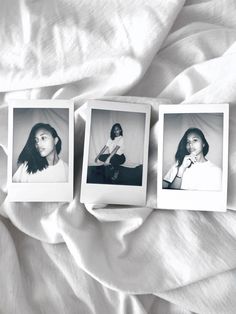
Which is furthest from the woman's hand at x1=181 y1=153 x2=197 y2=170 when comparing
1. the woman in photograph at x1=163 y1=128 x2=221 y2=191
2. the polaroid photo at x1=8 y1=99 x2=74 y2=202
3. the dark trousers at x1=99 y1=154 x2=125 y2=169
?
the polaroid photo at x1=8 y1=99 x2=74 y2=202

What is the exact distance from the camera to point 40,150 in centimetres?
98

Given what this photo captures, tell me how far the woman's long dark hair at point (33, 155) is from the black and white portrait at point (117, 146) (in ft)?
0.28

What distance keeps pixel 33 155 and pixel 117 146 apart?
181 mm

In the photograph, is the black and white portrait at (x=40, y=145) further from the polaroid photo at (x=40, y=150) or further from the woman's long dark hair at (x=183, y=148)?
the woman's long dark hair at (x=183, y=148)

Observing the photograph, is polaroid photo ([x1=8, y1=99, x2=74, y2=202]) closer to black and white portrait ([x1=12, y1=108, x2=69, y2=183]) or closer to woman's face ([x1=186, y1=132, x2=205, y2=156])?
black and white portrait ([x1=12, y1=108, x2=69, y2=183])

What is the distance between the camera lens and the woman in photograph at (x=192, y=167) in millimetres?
953

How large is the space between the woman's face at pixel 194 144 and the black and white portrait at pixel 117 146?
0.10m

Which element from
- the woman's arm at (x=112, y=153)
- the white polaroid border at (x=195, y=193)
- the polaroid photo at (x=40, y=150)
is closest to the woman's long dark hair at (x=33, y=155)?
the polaroid photo at (x=40, y=150)

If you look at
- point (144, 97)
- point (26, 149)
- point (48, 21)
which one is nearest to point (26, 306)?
point (26, 149)

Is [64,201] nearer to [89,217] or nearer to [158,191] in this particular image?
[89,217]

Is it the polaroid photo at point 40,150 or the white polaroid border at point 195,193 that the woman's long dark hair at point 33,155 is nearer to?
the polaroid photo at point 40,150

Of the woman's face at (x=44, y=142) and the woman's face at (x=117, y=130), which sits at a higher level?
the woman's face at (x=117, y=130)

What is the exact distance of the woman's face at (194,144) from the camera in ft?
3.16

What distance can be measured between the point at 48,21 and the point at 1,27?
0.34 ft
